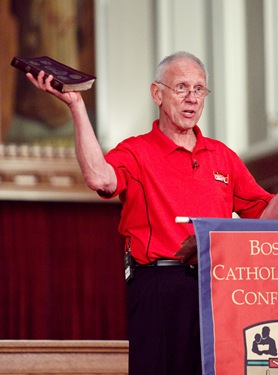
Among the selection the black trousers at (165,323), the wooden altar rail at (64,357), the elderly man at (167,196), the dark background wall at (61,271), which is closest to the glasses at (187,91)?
the elderly man at (167,196)

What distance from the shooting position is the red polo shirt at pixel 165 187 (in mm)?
3865

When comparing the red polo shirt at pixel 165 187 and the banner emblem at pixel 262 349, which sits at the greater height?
the red polo shirt at pixel 165 187

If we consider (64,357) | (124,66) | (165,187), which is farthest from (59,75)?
(124,66)

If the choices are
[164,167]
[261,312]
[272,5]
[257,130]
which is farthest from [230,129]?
[261,312]

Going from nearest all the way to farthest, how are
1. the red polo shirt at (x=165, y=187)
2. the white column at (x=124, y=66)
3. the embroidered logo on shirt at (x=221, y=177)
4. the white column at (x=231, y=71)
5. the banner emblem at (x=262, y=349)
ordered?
the banner emblem at (x=262, y=349) → the red polo shirt at (x=165, y=187) → the embroidered logo on shirt at (x=221, y=177) → the white column at (x=231, y=71) → the white column at (x=124, y=66)

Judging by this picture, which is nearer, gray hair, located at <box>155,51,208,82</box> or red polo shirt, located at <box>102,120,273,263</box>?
red polo shirt, located at <box>102,120,273,263</box>

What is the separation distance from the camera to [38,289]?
8.01m

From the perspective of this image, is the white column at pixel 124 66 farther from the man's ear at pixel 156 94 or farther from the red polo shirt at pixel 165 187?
→ the red polo shirt at pixel 165 187

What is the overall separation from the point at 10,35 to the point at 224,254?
5.13m

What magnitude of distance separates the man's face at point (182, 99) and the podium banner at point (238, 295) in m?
0.65

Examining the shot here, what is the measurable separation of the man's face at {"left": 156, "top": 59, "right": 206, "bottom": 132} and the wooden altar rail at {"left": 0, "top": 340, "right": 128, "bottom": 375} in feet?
6.14

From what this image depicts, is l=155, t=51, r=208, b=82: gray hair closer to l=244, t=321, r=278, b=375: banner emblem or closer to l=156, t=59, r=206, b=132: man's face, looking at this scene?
l=156, t=59, r=206, b=132: man's face

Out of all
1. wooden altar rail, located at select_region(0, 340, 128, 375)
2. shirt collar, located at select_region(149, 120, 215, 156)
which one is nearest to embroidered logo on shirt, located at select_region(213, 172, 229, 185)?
shirt collar, located at select_region(149, 120, 215, 156)

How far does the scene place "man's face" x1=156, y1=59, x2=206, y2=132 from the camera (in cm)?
406
